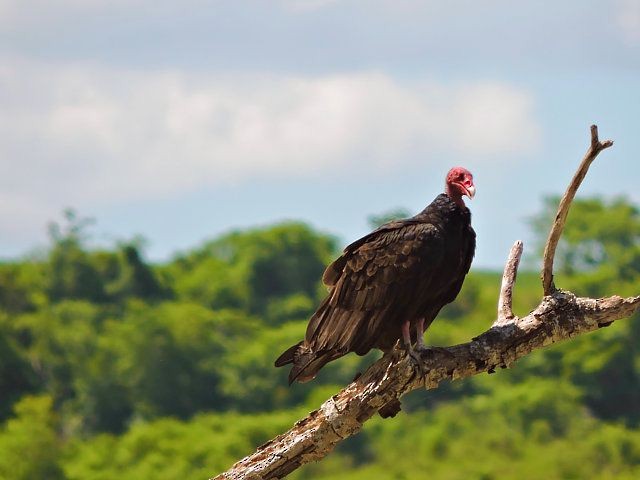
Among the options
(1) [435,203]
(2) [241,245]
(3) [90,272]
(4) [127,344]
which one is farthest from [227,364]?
(1) [435,203]

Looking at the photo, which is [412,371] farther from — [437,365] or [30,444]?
[30,444]

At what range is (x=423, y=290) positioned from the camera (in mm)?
9188

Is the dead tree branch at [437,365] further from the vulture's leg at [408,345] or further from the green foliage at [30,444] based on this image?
the green foliage at [30,444]

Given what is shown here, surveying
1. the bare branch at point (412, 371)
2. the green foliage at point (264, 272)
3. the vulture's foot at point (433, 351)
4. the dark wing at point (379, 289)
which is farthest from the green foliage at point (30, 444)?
the vulture's foot at point (433, 351)

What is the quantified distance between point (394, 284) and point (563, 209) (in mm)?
1221

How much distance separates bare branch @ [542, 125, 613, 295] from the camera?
27.1 ft

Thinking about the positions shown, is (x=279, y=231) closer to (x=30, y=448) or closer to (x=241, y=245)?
(x=241, y=245)

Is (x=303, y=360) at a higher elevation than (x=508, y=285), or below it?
higher

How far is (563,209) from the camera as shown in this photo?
8.52m

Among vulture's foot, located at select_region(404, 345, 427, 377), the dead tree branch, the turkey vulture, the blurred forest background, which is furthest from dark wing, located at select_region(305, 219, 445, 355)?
the blurred forest background

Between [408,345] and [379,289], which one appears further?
[379,289]

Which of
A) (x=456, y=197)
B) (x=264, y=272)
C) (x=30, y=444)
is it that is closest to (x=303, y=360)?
(x=456, y=197)

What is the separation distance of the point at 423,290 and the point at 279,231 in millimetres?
83498

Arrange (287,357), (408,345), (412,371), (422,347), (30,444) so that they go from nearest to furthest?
1. (412,371)
2. (422,347)
3. (408,345)
4. (287,357)
5. (30,444)
